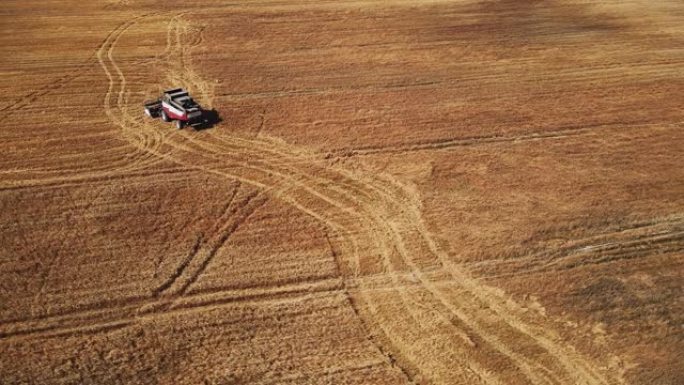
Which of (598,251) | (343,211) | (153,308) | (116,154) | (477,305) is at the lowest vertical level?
(477,305)

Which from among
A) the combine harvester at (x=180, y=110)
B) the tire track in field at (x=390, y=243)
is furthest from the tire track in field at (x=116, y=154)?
the combine harvester at (x=180, y=110)

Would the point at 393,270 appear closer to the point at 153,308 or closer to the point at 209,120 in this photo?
the point at 153,308

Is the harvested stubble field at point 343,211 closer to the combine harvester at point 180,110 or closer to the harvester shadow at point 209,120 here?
the harvester shadow at point 209,120

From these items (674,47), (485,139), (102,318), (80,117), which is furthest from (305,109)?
(674,47)

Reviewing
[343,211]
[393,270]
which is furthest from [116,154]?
[393,270]

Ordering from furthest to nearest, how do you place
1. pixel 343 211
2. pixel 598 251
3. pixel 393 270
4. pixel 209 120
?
pixel 209 120
pixel 343 211
pixel 598 251
pixel 393 270

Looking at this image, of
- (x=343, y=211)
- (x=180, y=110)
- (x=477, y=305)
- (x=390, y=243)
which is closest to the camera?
(x=477, y=305)
